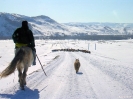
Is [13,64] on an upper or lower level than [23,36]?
lower

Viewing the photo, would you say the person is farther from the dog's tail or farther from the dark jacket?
the dog's tail

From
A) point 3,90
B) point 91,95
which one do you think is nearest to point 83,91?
point 91,95

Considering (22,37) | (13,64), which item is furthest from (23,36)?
(13,64)

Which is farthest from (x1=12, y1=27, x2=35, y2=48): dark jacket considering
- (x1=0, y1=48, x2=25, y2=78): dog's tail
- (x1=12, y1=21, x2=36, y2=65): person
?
(x1=0, y1=48, x2=25, y2=78): dog's tail

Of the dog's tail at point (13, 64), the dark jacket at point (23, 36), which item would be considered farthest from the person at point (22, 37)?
the dog's tail at point (13, 64)

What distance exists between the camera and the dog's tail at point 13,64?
20.5 ft

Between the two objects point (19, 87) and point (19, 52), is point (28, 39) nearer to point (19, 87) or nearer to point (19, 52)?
point (19, 52)

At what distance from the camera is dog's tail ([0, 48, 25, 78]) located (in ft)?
20.5

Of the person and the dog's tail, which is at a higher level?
the person

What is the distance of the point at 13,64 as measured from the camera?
6.25m

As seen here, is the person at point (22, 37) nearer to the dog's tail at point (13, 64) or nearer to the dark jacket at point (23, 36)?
the dark jacket at point (23, 36)

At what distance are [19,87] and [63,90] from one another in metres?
1.38

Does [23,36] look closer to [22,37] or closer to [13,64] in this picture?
[22,37]

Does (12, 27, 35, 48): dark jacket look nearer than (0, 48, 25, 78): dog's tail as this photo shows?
No
